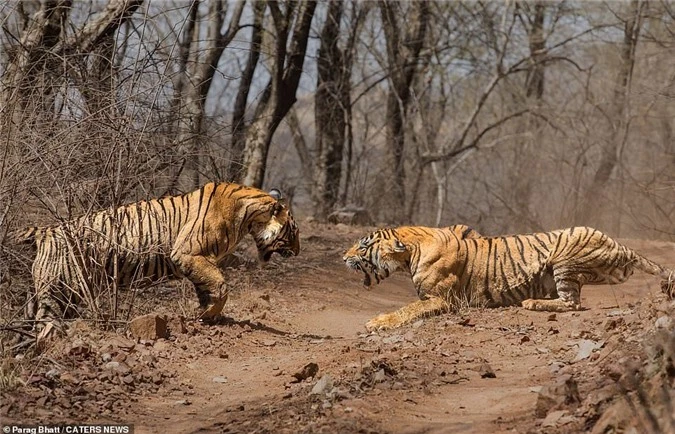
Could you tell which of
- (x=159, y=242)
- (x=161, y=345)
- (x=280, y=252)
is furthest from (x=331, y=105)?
(x=161, y=345)

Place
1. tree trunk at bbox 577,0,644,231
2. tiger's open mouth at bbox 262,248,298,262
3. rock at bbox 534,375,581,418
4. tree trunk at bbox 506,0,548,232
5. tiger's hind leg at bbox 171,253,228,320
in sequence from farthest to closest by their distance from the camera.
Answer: tree trunk at bbox 506,0,548,232 < tree trunk at bbox 577,0,644,231 < tiger's open mouth at bbox 262,248,298,262 < tiger's hind leg at bbox 171,253,228,320 < rock at bbox 534,375,581,418

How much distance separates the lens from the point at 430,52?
64.8ft

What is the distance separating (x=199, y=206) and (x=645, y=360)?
4.52m

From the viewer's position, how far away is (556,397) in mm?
4762

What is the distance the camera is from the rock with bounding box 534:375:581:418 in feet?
15.6

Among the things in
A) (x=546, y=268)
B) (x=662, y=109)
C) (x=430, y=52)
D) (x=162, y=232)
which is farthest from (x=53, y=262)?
(x=662, y=109)

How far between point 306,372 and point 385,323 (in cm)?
224

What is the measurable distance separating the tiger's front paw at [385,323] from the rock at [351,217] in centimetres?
786

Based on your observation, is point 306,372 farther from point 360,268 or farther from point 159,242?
point 360,268

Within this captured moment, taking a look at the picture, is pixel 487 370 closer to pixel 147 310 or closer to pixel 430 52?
pixel 147 310

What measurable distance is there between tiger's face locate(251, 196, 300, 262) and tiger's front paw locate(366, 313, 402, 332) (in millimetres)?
1150

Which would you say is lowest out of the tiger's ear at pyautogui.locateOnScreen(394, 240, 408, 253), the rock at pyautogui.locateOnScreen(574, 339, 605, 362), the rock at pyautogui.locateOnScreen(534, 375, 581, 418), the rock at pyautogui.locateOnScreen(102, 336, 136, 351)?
the rock at pyautogui.locateOnScreen(102, 336, 136, 351)

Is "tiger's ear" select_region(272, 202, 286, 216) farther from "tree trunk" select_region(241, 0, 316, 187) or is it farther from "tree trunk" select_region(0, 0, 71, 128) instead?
"tree trunk" select_region(241, 0, 316, 187)

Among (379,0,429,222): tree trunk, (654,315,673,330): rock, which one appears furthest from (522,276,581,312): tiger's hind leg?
(379,0,429,222): tree trunk
